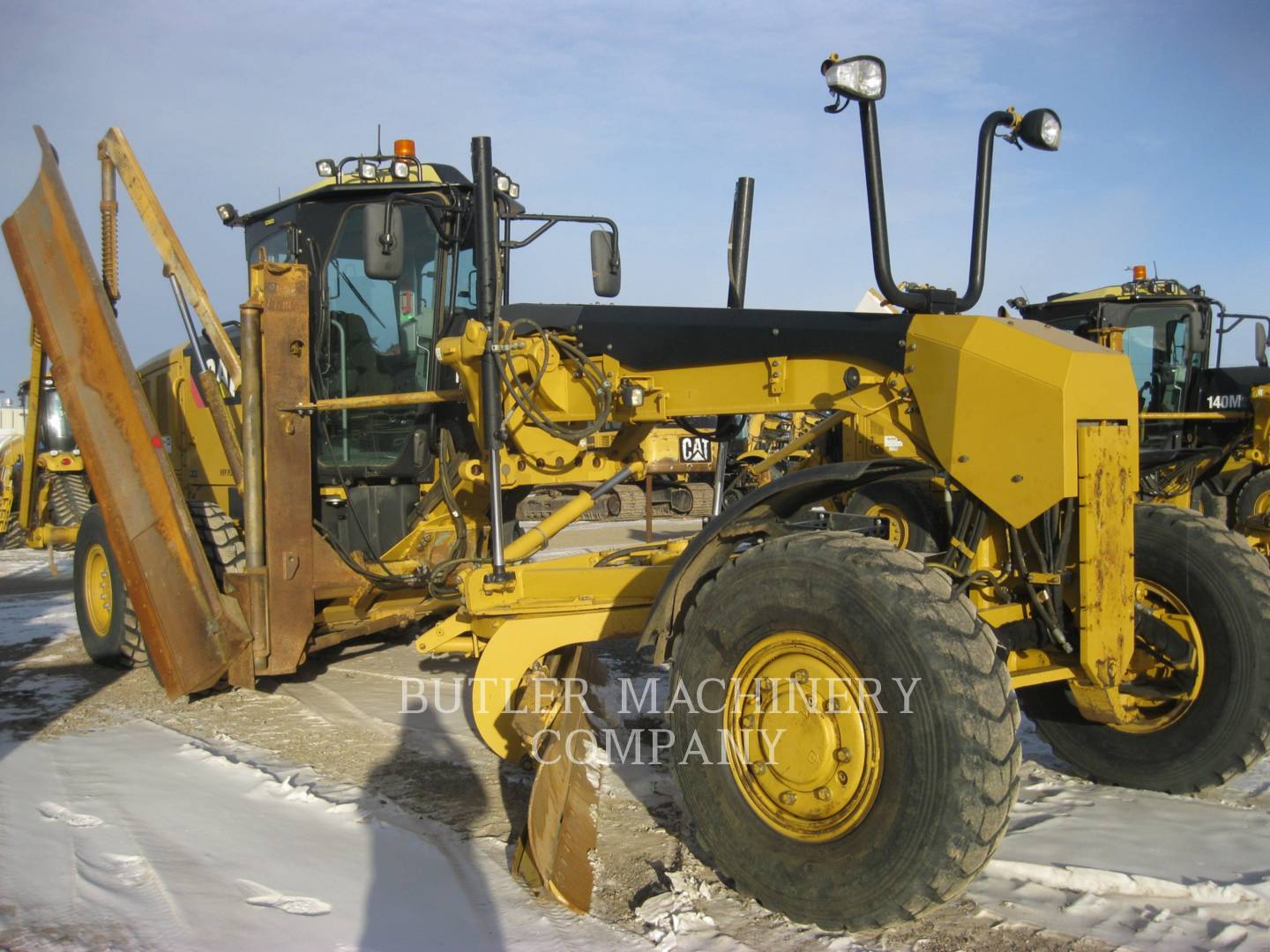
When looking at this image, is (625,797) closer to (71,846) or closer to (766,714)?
(766,714)

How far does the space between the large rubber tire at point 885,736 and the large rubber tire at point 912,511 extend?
1.21 m

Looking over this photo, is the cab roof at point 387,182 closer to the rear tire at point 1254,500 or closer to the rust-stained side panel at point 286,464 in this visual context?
the rust-stained side panel at point 286,464

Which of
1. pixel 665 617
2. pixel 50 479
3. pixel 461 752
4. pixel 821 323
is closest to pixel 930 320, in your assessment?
pixel 821 323

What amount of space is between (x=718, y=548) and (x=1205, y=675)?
183 centimetres

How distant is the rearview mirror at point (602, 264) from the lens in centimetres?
480

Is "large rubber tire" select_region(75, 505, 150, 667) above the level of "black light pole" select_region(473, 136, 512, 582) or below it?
below

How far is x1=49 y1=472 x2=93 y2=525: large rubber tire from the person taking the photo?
10320mm

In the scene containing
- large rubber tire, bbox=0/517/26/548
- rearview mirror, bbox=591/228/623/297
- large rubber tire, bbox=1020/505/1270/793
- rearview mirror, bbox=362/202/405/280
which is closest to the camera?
large rubber tire, bbox=1020/505/1270/793

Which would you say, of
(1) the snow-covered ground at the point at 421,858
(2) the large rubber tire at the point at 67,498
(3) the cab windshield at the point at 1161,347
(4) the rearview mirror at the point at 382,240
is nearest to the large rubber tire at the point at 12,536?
(2) the large rubber tire at the point at 67,498

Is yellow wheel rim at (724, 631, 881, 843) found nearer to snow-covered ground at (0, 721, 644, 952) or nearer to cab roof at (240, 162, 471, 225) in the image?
snow-covered ground at (0, 721, 644, 952)

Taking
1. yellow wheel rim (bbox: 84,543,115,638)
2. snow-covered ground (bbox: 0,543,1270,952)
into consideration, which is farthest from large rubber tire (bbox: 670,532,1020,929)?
yellow wheel rim (bbox: 84,543,115,638)

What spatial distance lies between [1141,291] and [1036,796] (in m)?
8.43

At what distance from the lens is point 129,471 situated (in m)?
5.16

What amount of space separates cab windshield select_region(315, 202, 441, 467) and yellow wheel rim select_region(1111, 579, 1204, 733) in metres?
3.85
